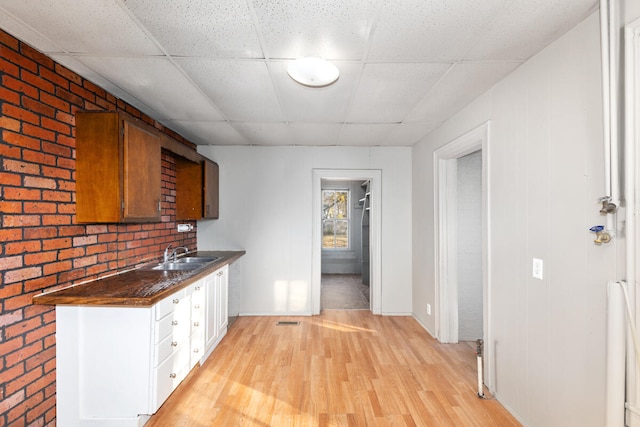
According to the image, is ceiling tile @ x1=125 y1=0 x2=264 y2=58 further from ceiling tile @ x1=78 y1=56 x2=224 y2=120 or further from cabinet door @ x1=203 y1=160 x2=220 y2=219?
cabinet door @ x1=203 y1=160 x2=220 y2=219

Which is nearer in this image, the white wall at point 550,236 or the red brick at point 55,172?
the white wall at point 550,236

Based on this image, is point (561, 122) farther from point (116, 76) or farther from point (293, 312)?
point (293, 312)

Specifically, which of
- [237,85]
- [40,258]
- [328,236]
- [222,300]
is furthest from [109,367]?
[328,236]

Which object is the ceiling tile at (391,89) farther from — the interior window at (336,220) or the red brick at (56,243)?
the interior window at (336,220)

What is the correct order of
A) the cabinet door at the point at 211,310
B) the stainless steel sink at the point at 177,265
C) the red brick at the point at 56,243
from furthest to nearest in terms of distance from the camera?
the stainless steel sink at the point at 177,265, the cabinet door at the point at 211,310, the red brick at the point at 56,243

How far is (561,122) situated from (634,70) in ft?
1.41

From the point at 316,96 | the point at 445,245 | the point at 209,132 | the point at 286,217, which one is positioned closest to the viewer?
the point at 316,96

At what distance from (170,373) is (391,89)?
2708 millimetres

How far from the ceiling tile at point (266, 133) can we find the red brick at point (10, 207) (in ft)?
6.69

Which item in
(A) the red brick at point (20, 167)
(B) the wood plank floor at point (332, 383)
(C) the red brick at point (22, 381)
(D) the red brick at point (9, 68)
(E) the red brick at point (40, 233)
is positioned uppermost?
(D) the red brick at point (9, 68)

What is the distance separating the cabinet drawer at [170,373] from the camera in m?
2.06

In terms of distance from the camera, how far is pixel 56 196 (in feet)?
6.50

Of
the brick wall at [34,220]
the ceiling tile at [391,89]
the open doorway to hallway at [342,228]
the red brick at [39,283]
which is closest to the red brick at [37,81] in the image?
the brick wall at [34,220]

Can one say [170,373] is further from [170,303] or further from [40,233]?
[40,233]
